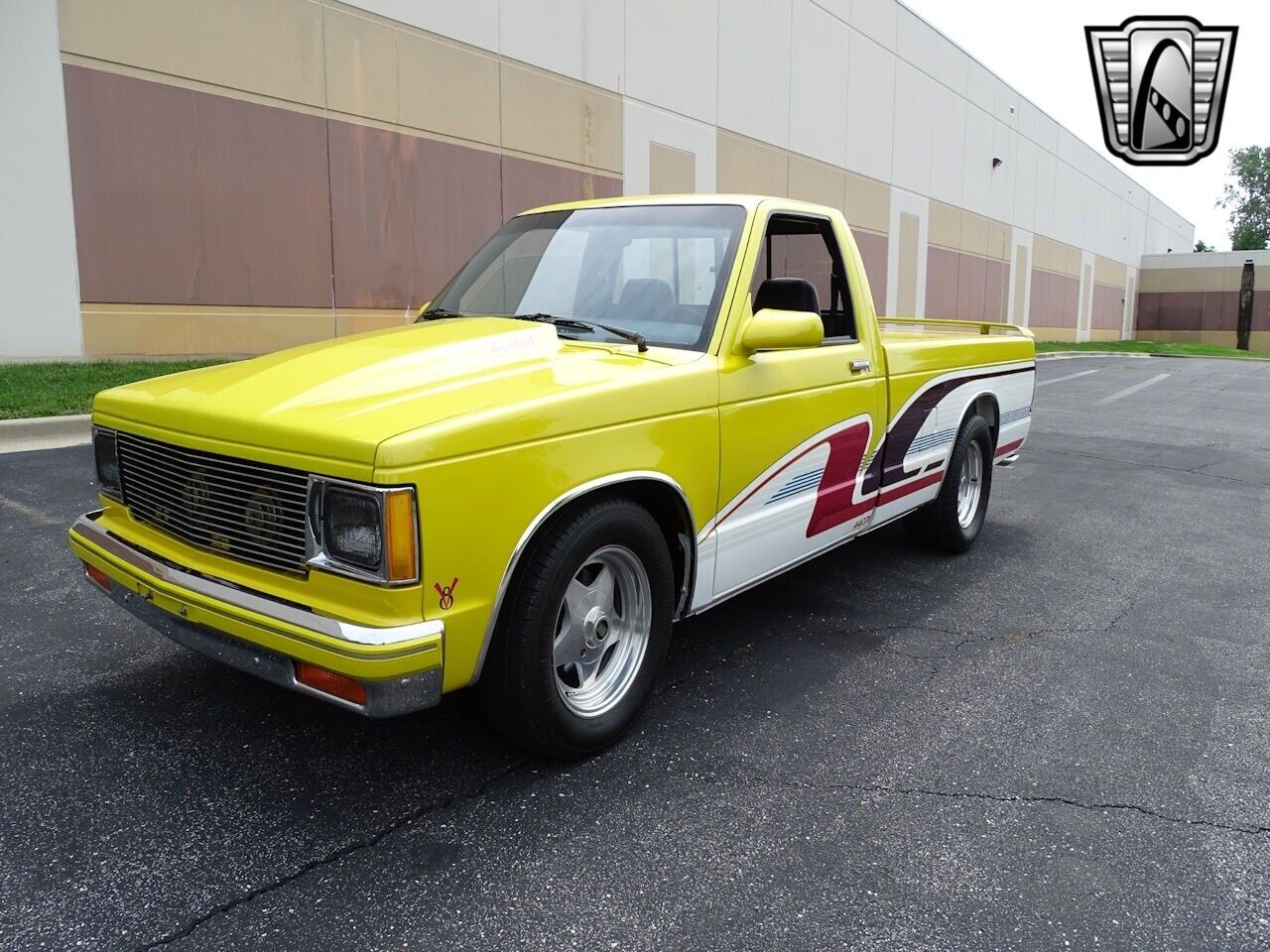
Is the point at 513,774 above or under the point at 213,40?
under

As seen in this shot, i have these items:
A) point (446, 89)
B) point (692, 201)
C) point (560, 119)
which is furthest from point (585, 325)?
point (560, 119)

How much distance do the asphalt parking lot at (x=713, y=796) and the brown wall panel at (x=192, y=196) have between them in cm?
715

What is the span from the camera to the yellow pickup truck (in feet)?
8.75

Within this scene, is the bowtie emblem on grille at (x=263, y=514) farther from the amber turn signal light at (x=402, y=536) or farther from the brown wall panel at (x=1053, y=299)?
the brown wall panel at (x=1053, y=299)

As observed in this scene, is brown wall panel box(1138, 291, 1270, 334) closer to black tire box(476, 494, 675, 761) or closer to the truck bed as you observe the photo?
the truck bed

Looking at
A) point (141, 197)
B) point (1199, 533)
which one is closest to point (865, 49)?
point (141, 197)

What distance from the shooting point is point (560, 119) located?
1623cm

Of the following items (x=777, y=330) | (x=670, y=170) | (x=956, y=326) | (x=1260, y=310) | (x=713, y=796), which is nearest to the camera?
(x=713, y=796)

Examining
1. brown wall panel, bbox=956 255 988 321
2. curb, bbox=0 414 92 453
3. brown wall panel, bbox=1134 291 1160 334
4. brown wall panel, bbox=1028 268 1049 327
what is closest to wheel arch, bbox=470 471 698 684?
curb, bbox=0 414 92 453

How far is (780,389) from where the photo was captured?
4008 mm

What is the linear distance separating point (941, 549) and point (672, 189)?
14.4 m

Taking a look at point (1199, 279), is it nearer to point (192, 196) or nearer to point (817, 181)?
point (817, 181)

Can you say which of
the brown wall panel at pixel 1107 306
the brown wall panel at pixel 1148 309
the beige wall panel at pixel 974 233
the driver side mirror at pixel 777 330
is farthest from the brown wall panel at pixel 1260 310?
the driver side mirror at pixel 777 330

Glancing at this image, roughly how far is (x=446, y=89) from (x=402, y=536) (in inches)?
520
